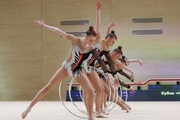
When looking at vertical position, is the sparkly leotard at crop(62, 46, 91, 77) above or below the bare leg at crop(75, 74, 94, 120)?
above

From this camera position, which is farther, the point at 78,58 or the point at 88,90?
the point at 78,58

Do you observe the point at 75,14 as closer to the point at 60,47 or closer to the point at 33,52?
the point at 60,47

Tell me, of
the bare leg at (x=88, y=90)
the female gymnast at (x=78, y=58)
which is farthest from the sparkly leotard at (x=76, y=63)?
the bare leg at (x=88, y=90)

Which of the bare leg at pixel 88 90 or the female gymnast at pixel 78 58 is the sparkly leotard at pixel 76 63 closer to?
the female gymnast at pixel 78 58

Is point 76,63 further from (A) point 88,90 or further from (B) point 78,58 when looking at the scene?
(A) point 88,90

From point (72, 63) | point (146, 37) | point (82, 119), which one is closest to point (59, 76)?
point (72, 63)

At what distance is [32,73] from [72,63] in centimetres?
1202

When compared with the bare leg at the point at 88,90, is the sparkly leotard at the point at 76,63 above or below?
above

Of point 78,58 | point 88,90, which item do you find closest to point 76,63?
point 78,58

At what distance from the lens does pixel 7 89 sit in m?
17.3

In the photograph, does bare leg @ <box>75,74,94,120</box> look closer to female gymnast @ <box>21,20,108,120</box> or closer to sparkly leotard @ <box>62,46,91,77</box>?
female gymnast @ <box>21,20,108,120</box>

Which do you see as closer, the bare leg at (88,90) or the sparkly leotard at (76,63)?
the bare leg at (88,90)

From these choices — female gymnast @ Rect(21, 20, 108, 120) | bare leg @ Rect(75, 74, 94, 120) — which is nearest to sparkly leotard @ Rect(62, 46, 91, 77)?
female gymnast @ Rect(21, 20, 108, 120)

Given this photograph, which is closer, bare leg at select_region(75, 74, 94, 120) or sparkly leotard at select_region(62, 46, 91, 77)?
bare leg at select_region(75, 74, 94, 120)
